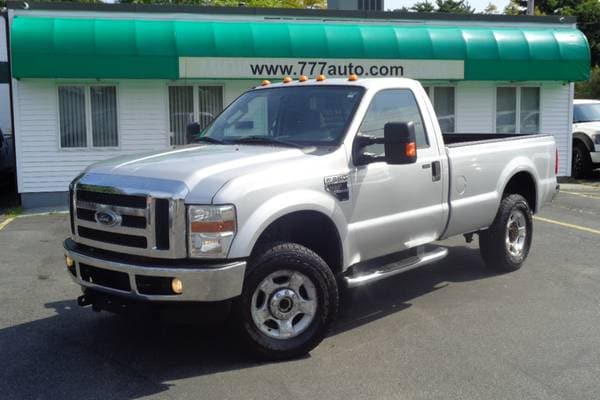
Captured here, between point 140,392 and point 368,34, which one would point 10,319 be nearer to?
point 140,392

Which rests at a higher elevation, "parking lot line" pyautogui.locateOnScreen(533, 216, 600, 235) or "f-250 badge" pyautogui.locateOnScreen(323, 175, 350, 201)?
"f-250 badge" pyautogui.locateOnScreen(323, 175, 350, 201)

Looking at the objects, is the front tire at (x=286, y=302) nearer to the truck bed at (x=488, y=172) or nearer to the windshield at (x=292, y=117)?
the windshield at (x=292, y=117)

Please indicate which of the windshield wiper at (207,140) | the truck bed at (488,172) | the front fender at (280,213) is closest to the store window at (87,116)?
the windshield wiper at (207,140)

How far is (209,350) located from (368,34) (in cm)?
1089

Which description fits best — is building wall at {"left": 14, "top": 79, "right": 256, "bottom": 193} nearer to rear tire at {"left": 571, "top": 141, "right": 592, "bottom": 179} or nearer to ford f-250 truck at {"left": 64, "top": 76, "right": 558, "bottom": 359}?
ford f-250 truck at {"left": 64, "top": 76, "right": 558, "bottom": 359}

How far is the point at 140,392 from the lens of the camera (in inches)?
168

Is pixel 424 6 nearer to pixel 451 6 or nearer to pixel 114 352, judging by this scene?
pixel 451 6

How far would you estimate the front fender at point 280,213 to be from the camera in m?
4.41

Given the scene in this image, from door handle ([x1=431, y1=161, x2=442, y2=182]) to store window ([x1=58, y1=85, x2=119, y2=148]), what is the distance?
978 cm

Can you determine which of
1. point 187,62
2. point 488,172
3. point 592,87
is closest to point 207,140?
point 488,172

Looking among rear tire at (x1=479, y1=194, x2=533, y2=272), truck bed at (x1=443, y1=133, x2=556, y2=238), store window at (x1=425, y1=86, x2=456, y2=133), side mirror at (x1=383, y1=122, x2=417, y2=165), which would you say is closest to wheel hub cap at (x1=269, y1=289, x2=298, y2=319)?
side mirror at (x1=383, y1=122, x2=417, y2=165)

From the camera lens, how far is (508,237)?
743 cm

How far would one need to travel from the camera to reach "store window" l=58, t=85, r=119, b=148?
45.8 ft

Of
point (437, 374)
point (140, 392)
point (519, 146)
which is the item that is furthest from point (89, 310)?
point (519, 146)
